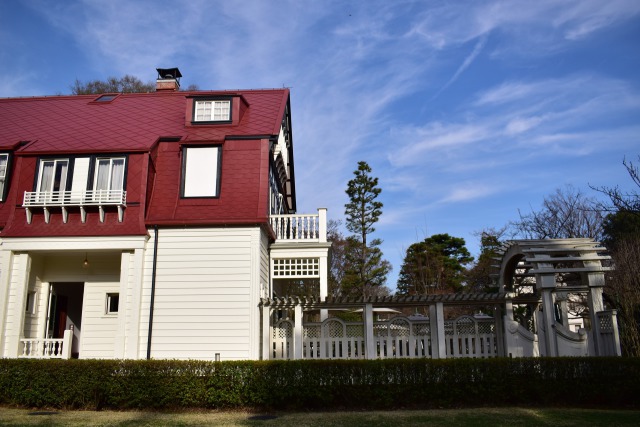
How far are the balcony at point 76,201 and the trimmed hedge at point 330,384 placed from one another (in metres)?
4.82

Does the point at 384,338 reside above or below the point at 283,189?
below

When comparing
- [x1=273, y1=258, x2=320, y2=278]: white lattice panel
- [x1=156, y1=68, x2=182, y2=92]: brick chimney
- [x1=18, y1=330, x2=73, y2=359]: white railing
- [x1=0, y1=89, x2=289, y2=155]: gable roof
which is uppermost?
[x1=156, y1=68, x2=182, y2=92]: brick chimney

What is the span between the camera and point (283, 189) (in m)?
22.9

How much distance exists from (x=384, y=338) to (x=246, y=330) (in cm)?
379

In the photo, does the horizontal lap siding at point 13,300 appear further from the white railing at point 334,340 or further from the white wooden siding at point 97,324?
the white railing at point 334,340

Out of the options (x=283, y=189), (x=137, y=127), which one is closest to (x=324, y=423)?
(x=137, y=127)

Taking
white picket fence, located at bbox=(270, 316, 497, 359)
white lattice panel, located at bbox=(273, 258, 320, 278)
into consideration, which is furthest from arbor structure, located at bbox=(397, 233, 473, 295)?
white picket fence, located at bbox=(270, 316, 497, 359)

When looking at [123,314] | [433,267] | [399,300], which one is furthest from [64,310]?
[433,267]

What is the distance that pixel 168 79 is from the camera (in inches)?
944

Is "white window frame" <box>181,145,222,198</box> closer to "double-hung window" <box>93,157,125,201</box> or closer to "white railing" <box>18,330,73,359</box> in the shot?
"double-hung window" <box>93,157,125,201</box>

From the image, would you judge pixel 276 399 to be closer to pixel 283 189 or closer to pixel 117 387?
pixel 117 387

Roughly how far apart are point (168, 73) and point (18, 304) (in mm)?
13502

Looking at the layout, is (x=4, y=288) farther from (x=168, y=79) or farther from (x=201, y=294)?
(x=168, y=79)

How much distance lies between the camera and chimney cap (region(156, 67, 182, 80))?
24.1 metres
